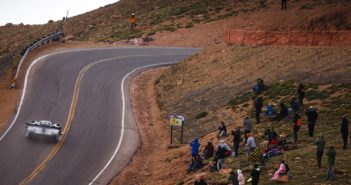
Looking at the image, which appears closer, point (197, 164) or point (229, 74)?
point (197, 164)

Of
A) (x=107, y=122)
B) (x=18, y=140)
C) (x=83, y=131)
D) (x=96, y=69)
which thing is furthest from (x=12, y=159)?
(x=96, y=69)

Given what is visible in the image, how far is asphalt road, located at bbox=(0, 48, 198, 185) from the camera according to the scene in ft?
118

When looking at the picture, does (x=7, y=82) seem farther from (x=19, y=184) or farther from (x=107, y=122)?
(x=19, y=184)

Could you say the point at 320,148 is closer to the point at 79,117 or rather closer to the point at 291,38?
the point at 79,117

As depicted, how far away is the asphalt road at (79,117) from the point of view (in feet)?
118

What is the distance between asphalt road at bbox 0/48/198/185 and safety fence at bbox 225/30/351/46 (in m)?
10.0

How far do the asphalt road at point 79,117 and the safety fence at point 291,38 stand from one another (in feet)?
32.9

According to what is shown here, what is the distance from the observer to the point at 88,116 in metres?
46.7

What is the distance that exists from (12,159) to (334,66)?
20685 millimetres

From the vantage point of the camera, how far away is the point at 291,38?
5175cm

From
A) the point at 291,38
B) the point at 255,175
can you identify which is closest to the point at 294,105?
the point at 255,175

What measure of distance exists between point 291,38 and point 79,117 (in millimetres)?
17094

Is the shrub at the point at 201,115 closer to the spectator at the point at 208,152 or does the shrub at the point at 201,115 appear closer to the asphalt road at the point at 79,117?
the asphalt road at the point at 79,117

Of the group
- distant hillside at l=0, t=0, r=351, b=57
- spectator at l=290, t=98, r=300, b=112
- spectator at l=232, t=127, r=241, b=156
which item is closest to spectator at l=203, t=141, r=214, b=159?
spectator at l=232, t=127, r=241, b=156
